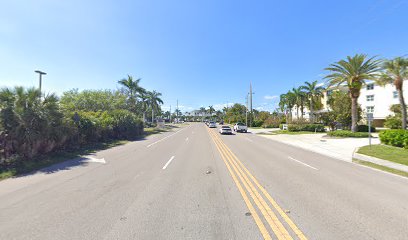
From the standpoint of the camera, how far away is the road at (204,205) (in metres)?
3.76

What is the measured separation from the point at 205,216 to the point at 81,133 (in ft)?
48.3

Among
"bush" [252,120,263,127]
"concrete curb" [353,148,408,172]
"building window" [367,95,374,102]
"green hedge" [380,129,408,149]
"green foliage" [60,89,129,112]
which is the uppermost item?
"building window" [367,95,374,102]

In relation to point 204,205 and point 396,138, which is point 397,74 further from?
point 204,205

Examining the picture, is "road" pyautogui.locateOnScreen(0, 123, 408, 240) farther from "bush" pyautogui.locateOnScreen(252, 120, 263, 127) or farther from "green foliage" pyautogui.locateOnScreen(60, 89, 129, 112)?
"bush" pyautogui.locateOnScreen(252, 120, 263, 127)

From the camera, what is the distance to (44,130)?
10664 millimetres

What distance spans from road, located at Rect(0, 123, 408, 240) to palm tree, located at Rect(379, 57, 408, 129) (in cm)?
2416

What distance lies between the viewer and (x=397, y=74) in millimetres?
25531

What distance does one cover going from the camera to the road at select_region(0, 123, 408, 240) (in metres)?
3.76

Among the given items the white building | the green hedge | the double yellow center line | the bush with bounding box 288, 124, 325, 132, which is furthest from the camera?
the white building

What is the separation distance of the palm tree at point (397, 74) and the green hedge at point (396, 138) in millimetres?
11734

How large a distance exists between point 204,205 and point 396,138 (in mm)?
18534

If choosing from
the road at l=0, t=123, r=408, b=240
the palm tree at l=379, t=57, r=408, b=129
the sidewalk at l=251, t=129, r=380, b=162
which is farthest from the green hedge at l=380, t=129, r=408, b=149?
the palm tree at l=379, t=57, r=408, b=129

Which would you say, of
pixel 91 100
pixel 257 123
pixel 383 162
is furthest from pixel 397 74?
pixel 91 100

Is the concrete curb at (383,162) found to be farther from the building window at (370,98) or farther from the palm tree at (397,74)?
the building window at (370,98)
